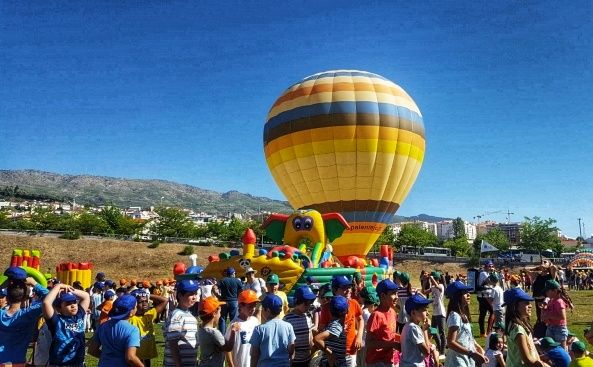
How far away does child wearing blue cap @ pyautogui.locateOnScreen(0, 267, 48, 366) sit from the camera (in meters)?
4.97

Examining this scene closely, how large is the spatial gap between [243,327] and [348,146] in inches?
686

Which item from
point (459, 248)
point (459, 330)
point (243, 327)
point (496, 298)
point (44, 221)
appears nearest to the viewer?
point (459, 330)

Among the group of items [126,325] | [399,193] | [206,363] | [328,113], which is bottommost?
[206,363]

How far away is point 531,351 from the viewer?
4.73 metres

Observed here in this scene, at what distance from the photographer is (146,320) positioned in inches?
256

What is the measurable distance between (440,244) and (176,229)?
49.4 meters

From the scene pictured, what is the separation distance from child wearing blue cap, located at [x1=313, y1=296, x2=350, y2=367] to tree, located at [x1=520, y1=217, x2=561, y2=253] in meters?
87.3

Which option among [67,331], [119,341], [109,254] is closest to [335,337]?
[119,341]

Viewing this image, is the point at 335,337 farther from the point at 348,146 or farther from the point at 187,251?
the point at 187,251

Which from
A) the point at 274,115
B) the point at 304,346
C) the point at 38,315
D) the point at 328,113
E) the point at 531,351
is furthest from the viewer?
the point at 274,115

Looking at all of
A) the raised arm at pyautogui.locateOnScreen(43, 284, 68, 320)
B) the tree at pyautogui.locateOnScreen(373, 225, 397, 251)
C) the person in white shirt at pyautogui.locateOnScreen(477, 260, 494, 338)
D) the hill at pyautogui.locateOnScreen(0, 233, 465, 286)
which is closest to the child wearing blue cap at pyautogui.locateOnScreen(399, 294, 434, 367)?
the raised arm at pyautogui.locateOnScreen(43, 284, 68, 320)

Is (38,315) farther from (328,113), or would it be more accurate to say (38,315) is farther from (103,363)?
(328,113)

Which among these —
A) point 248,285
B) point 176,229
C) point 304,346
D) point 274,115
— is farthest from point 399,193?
point 176,229

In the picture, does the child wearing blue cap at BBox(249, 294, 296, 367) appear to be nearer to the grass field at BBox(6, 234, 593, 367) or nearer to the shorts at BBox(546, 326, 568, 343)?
the shorts at BBox(546, 326, 568, 343)
